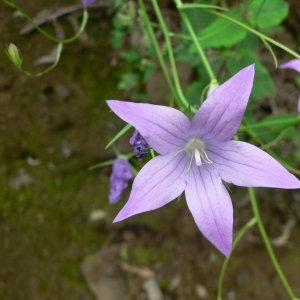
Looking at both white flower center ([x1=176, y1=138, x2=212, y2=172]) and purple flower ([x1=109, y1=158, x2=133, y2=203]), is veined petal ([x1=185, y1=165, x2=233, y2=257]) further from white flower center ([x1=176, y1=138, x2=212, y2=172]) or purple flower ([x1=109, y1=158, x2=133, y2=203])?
purple flower ([x1=109, y1=158, x2=133, y2=203])

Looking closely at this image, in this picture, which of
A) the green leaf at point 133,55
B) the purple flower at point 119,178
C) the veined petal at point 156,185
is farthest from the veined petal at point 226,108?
the green leaf at point 133,55

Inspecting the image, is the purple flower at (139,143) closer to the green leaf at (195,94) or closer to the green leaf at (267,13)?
the green leaf at (195,94)

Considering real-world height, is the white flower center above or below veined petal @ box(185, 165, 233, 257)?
above

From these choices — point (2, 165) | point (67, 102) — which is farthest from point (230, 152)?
point (2, 165)

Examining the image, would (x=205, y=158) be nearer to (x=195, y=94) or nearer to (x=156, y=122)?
(x=156, y=122)

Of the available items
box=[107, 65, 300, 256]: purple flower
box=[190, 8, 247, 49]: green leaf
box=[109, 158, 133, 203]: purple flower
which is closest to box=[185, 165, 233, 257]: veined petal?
box=[107, 65, 300, 256]: purple flower

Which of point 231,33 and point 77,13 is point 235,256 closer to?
point 231,33
